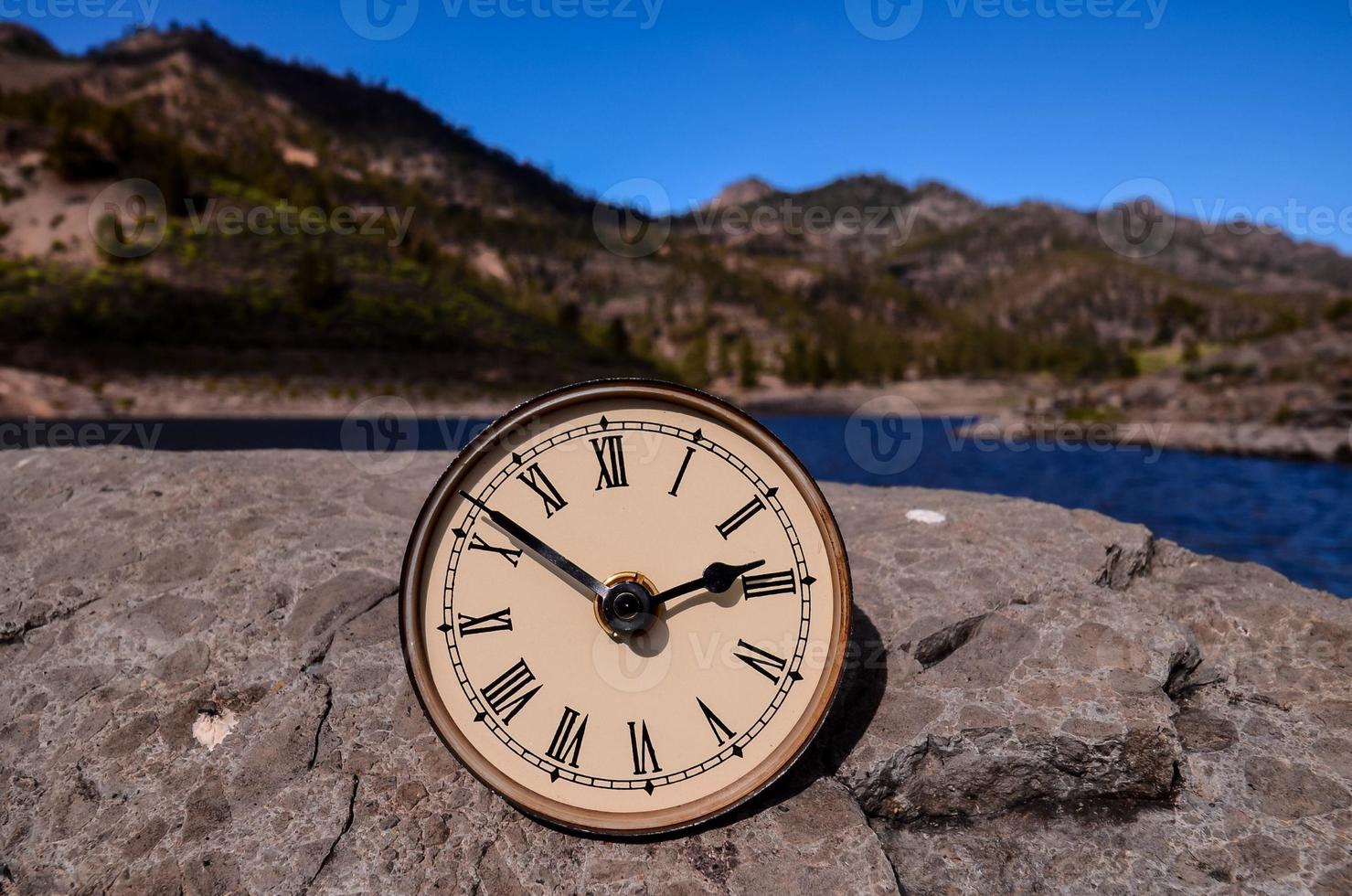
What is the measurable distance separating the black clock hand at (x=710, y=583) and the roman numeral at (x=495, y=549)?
1.59ft

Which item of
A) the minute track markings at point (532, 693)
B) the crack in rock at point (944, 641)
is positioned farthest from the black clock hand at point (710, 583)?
the crack in rock at point (944, 641)

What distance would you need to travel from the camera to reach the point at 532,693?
238 centimetres

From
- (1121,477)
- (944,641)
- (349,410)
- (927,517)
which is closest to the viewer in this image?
(944,641)

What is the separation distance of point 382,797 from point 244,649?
102 centimetres

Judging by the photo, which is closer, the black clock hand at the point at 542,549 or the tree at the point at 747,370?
the black clock hand at the point at 542,549

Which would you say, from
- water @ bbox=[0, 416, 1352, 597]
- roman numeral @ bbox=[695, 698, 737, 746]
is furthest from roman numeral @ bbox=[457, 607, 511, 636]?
water @ bbox=[0, 416, 1352, 597]

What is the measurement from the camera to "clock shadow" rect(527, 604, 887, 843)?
2.40m

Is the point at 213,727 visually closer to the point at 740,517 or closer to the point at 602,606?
the point at 602,606

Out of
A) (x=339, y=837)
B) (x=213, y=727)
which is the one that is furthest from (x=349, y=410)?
(x=339, y=837)

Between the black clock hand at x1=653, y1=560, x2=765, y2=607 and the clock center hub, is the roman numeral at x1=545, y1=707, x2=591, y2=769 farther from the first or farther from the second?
the black clock hand at x1=653, y1=560, x2=765, y2=607

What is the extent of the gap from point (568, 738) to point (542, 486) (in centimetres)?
81

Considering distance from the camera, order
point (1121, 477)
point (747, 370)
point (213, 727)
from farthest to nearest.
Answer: point (747, 370) → point (1121, 477) → point (213, 727)

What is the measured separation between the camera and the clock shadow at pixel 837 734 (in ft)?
7.86

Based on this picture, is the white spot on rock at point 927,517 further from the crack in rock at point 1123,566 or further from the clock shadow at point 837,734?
the clock shadow at point 837,734
